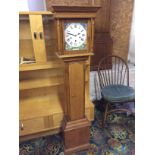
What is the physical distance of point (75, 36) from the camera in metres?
1.22

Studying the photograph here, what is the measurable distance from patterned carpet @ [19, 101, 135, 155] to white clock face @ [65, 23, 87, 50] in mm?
1057

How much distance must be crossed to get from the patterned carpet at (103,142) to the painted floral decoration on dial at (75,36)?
105 centimetres

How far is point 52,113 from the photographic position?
1.64m

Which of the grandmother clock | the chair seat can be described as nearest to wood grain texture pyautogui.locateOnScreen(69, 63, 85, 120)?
the grandmother clock

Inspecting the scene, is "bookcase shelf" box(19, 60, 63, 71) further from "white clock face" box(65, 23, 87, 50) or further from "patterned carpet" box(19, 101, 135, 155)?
"patterned carpet" box(19, 101, 135, 155)

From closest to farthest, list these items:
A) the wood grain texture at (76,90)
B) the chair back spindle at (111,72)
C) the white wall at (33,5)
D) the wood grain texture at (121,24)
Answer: the wood grain texture at (76,90) < the white wall at (33,5) < the chair back spindle at (111,72) < the wood grain texture at (121,24)

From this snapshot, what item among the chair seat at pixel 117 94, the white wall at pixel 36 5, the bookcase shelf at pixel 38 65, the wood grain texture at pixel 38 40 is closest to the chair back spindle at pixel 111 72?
the chair seat at pixel 117 94

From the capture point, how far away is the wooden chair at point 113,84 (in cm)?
183

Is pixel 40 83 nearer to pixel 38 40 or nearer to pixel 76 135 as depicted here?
pixel 38 40

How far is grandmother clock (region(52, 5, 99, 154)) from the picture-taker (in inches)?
45.0

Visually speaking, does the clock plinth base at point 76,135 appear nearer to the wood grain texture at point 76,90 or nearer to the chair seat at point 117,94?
the wood grain texture at point 76,90
